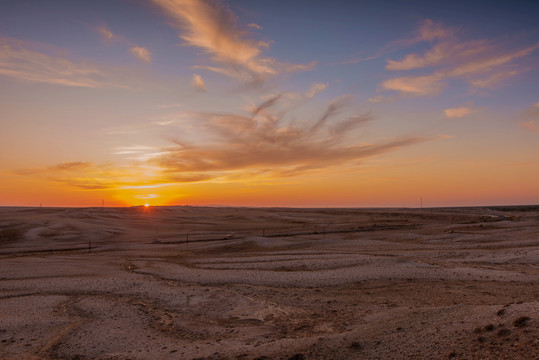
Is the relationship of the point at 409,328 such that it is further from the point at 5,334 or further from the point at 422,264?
the point at 422,264

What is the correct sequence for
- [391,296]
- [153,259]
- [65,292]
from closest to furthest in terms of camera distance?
[391,296]
[65,292]
[153,259]

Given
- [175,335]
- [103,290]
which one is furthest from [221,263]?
[175,335]

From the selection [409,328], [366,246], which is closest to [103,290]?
[409,328]

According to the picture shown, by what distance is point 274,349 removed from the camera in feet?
29.7

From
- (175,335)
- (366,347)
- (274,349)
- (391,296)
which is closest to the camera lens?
(366,347)

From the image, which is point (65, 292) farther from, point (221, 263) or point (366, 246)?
point (366, 246)

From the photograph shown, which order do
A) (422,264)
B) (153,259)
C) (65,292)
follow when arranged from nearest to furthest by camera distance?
1. (65,292)
2. (422,264)
3. (153,259)

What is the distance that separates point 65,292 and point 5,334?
17.3ft

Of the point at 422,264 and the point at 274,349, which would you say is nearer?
the point at 274,349

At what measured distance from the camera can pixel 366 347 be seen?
848 cm

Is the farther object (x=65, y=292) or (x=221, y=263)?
(x=221, y=263)

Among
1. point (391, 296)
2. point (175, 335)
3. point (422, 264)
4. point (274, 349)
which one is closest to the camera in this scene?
point (274, 349)

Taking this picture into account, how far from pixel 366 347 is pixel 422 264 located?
1393cm

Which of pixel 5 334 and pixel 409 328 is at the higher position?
pixel 409 328
